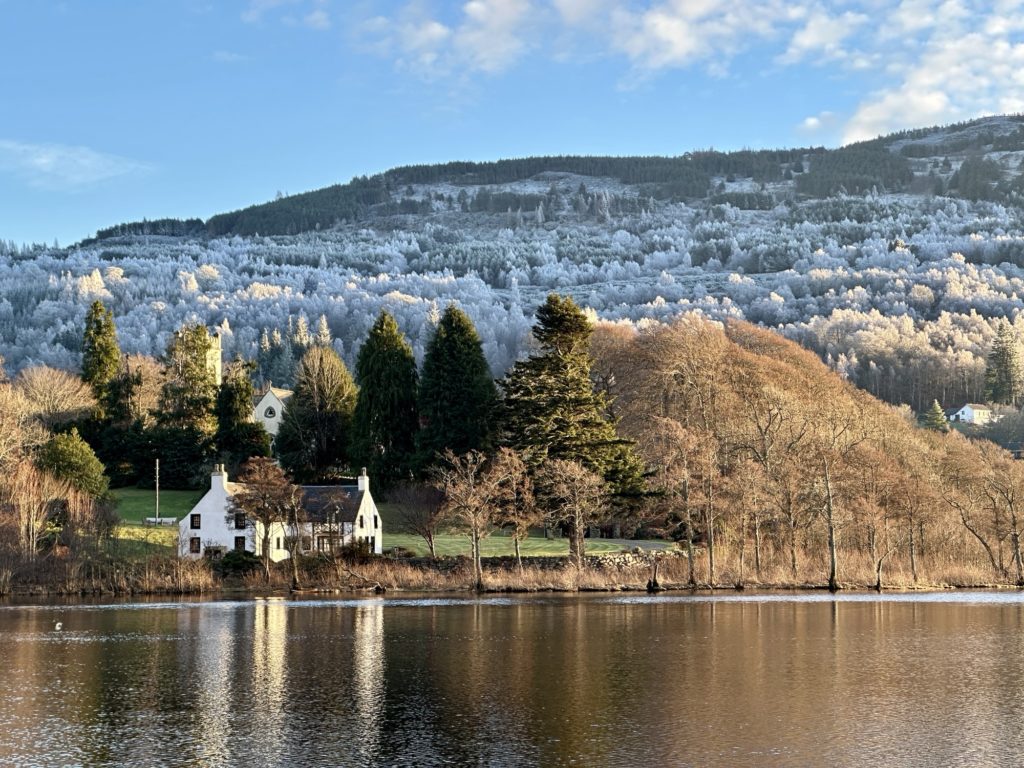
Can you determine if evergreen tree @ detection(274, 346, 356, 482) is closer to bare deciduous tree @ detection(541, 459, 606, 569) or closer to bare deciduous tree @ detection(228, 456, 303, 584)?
bare deciduous tree @ detection(228, 456, 303, 584)

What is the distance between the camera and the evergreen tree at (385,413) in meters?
87.9

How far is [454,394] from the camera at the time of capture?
8600 cm

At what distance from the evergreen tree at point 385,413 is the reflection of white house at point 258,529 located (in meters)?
14.4

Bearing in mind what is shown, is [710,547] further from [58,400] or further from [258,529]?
[58,400]

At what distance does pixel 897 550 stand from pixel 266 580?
39.6m

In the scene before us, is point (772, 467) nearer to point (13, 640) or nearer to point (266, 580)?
point (266, 580)

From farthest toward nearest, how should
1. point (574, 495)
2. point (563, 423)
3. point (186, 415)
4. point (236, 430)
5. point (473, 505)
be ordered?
point (186, 415) → point (236, 430) → point (563, 423) → point (574, 495) → point (473, 505)

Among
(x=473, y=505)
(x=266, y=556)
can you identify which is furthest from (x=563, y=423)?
(x=266, y=556)

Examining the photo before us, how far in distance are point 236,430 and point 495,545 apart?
28.8 meters

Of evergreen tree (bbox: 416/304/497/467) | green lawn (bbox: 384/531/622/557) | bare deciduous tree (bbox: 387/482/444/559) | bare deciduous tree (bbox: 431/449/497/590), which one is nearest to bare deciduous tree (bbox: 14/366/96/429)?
bare deciduous tree (bbox: 387/482/444/559)

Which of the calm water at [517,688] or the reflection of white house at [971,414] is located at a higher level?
the reflection of white house at [971,414]

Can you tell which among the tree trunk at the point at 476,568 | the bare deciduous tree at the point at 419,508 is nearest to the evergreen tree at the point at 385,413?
the bare deciduous tree at the point at 419,508

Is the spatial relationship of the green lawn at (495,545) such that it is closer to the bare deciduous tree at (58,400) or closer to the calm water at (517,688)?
the calm water at (517,688)

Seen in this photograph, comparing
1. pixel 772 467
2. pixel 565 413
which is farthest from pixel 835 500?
pixel 565 413
